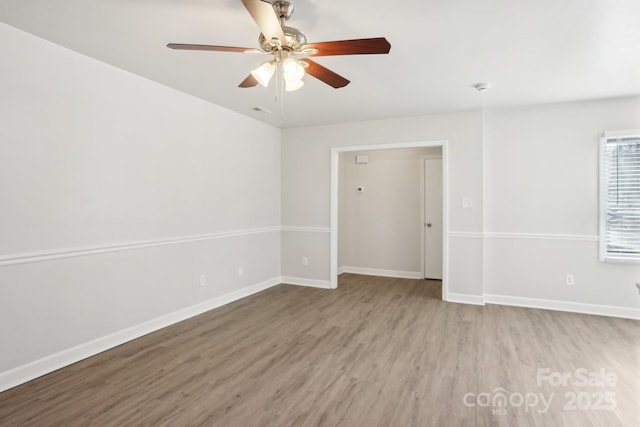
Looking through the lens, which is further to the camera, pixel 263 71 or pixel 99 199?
pixel 99 199

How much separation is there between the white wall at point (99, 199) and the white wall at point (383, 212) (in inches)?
104

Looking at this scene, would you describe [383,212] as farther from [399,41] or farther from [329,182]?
[399,41]

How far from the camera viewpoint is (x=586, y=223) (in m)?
4.24

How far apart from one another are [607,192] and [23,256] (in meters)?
5.87

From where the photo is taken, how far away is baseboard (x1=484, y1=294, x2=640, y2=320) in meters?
4.05

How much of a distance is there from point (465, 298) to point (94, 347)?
4.25 m

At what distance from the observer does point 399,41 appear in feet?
8.64

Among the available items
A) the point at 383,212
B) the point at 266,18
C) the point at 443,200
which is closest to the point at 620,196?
the point at 443,200

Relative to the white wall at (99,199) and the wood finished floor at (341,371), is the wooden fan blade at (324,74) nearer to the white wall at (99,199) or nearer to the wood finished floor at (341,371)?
the white wall at (99,199)

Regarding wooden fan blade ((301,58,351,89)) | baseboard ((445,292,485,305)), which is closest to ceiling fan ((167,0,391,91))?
wooden fan blade ((301,58,351,89))

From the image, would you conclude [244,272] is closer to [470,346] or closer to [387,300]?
[387,300]

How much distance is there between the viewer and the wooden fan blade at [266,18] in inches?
67.3

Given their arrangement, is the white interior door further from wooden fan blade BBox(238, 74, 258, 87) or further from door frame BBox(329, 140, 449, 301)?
wooden fan blade BBox(238, 74, 258, 87)

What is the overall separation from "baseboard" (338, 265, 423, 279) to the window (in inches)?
107
